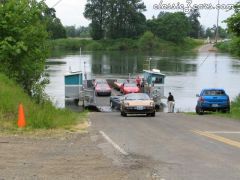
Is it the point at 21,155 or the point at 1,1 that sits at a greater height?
the point at 1,1

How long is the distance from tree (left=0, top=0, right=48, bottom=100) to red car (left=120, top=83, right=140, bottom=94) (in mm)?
26886

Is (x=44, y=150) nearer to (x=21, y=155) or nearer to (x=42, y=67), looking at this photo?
(x=21, y=155)

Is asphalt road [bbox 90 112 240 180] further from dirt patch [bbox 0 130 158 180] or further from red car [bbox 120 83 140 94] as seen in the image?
red car [bbox 120 83 140 94]

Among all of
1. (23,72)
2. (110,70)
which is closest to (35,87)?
(23,72)

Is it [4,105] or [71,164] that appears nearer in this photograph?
[71,164]

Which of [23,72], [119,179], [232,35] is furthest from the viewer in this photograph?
[232,35]

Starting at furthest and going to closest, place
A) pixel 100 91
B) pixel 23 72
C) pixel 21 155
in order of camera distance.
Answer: pixel 100 91 < pixel 23 72 < pixel 21 155

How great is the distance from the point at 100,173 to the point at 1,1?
25494 millimetres

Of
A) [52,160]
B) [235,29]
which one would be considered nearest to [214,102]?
[235,29]

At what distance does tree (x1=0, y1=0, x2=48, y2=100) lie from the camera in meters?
29.0

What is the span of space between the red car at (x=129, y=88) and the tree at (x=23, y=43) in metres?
26.9

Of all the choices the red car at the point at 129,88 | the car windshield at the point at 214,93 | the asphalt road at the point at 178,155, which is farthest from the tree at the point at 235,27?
the red car at the point at 129,88

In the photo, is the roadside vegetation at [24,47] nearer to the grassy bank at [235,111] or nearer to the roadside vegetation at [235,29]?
the grassy bank at [235,111]

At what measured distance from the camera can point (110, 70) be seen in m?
116
